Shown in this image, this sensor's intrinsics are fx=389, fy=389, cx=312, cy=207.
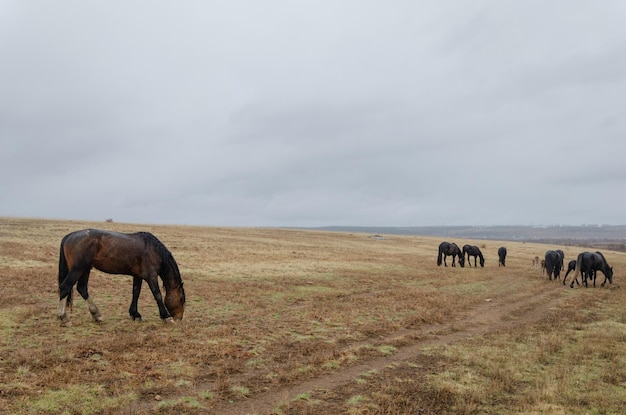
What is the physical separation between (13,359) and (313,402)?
23.2 feet

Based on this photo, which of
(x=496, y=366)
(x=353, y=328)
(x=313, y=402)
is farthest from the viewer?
(x=353, y=328)

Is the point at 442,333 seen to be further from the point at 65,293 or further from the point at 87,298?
the point at 65,293

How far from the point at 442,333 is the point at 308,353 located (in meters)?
5.65

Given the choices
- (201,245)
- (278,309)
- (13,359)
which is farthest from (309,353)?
(201,245)

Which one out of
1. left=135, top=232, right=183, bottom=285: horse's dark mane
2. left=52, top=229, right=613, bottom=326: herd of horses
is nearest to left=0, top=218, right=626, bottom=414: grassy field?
left=52, top=229, right=613, bottom=326: herd of horses

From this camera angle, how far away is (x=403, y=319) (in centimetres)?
1576

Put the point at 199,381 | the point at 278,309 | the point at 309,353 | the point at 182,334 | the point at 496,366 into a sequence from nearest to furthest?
the point at 199,381 < the point at 496,366 < the point at 309,353 < the point at 182,334 < the point at 278,309

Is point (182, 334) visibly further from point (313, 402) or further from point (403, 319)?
point (403, 319)

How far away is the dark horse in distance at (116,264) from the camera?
12.4 m

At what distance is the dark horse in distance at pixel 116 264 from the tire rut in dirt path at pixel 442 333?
265 inches

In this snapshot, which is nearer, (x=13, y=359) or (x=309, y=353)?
(x=13, y=359)

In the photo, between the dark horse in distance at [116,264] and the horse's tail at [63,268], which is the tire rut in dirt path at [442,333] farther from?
the horse's tail at [63,268]

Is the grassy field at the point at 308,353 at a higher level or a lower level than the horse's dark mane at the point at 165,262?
lower

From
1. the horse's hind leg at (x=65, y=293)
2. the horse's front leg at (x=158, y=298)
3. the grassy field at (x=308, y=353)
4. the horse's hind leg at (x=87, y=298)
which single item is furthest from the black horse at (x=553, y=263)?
the horse's hind leg at (x=65, y=293)
